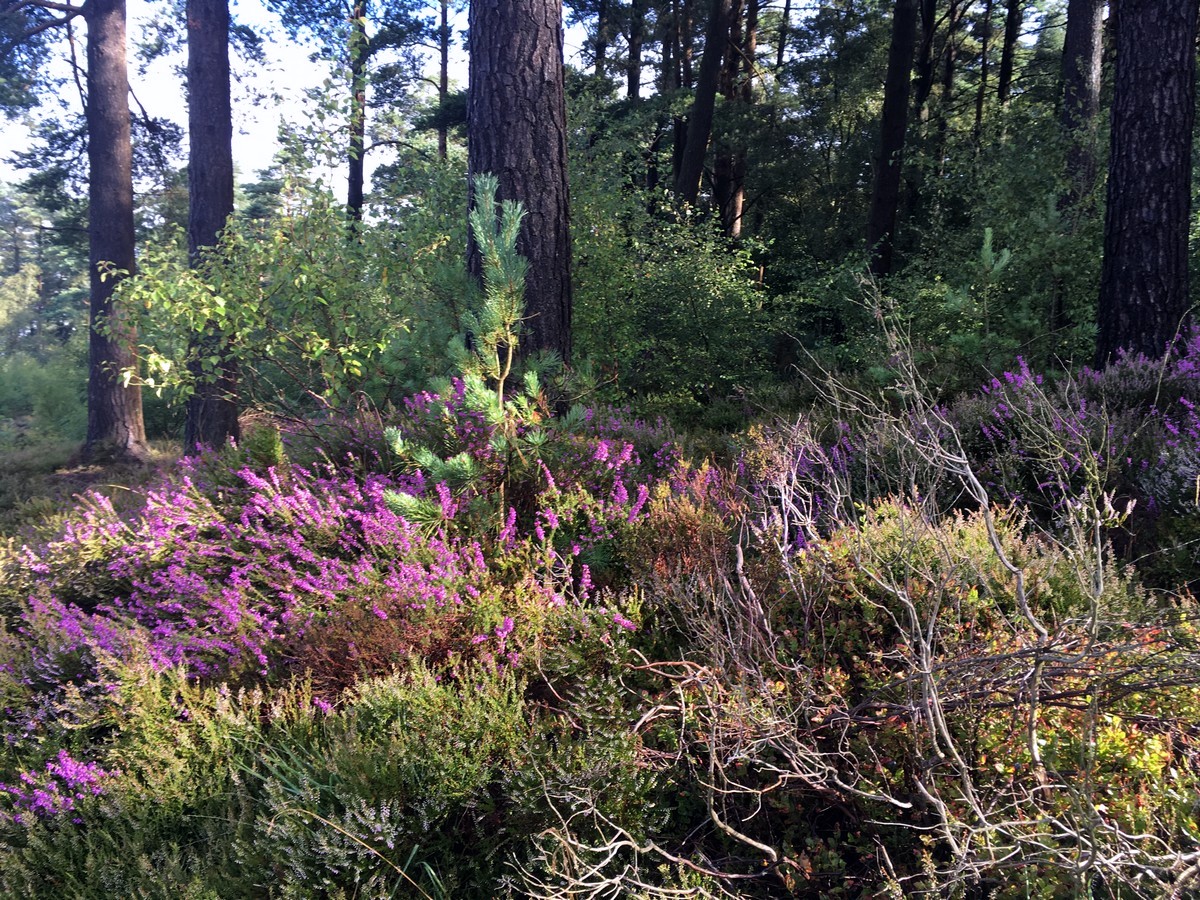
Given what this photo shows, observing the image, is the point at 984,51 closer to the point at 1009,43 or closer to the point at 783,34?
the point at 1009,43

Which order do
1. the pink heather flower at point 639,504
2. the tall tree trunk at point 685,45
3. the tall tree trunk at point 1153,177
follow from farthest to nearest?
the tall tree trunk at point 685,45 → the tall tree trunk at point 1153,177 → the pink heather flower at point 639,504

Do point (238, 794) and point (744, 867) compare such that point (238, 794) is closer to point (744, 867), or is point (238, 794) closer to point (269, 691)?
point (269, 691)

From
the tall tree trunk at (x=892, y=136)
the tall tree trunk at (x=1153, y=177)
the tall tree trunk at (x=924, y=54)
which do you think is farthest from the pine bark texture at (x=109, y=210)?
the tall tree trunk at (x=924, y=54)

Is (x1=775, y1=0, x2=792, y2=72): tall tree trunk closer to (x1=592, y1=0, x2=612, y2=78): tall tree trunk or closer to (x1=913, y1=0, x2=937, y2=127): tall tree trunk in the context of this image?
(x1=913, y1=0, x2=937, y2=127): tall tree trunk

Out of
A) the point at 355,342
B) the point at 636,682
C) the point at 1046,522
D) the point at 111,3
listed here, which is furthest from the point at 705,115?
the point at 636,682

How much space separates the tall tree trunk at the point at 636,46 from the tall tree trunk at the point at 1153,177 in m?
16.3

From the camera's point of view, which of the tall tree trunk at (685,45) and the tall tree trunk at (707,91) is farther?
the tall tree trunk at (685,45)

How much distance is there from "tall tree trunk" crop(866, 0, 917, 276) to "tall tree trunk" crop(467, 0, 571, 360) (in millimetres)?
10343

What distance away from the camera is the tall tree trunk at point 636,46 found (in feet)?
64.9

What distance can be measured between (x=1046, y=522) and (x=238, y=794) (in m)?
3.84

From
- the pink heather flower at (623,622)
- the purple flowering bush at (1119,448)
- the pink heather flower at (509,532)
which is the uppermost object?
the purple flowering bush at (1119,448)

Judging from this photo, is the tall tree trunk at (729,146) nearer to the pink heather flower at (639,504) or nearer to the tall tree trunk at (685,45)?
the tall tree trunk at (685,45)

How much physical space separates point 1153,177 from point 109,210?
12.3m

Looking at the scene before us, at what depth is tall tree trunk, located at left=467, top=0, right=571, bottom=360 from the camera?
15.5 feet
